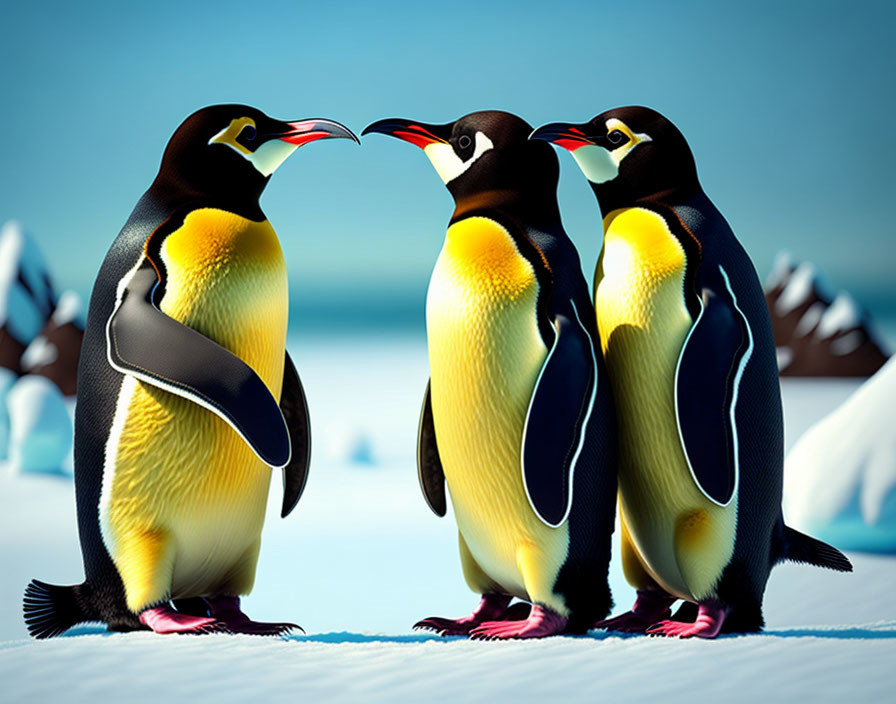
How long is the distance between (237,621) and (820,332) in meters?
7.92

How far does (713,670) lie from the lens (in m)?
1.70

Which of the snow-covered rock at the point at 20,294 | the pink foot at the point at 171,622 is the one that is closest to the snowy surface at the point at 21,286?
the snow-covered rock at the point at 20,294

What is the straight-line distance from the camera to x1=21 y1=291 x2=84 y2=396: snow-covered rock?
23.4 feet

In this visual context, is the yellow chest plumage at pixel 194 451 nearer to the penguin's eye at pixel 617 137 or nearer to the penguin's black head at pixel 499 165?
the penguin's black head at pixel 499 165

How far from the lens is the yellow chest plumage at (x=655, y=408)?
1963 mm

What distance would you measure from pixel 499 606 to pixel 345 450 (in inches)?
168

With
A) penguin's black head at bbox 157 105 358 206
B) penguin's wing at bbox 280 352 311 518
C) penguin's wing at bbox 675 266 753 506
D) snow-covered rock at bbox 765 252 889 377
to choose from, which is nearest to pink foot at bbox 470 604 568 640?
penguin's wing at bbox 675 266 753 506

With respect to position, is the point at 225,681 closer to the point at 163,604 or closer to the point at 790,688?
the point at 163,604

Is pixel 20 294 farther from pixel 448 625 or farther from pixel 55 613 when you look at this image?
pixel 448 625

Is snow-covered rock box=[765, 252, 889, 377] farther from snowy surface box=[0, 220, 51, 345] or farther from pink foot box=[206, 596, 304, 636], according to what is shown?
pink foot box=[206, 596, 304, 636]

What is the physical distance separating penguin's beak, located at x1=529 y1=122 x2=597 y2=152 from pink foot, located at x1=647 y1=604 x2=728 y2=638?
994mm

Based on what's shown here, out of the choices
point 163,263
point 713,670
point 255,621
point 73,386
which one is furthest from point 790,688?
point 73,386

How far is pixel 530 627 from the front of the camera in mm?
1896

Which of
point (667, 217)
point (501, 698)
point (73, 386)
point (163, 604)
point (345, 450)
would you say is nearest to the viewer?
point (501, 698)
